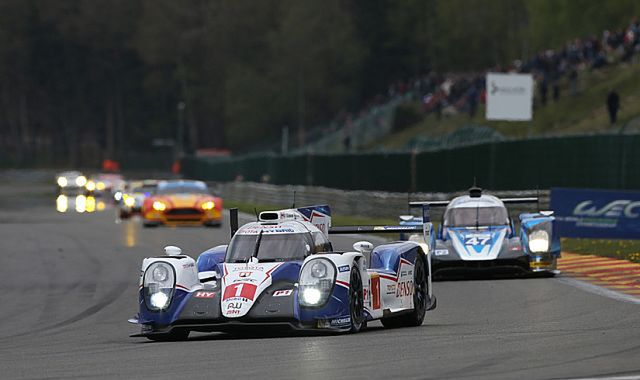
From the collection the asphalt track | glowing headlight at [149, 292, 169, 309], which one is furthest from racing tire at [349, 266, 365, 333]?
glowing headlight at [149, 292, 169, 309]

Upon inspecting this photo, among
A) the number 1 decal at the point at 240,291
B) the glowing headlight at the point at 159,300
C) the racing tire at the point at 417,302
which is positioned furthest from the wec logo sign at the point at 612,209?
the glowing headlight at the point at 159,300

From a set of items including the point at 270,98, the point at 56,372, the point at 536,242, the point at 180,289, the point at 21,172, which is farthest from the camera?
the point at 21,172

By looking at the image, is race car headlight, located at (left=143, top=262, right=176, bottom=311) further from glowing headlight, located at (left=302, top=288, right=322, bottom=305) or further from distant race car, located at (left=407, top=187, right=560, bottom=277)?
distant race car, located at (left=407, top=187, right=560, bottom=277)

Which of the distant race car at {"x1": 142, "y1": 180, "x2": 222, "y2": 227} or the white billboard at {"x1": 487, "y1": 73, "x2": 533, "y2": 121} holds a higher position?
the white billboard at {"x1": 487, "y1": 73, "x2": 533, "y2": 121}

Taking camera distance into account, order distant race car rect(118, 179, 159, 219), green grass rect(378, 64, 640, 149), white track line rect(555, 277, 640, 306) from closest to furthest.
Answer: white track line rect(555, 277, 640, 306) < distant race car rect(118, 179, 159, 219) < green grass rect(378, 64, 640, 149)

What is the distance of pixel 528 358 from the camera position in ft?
35.8

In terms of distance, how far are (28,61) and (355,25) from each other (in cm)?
3863

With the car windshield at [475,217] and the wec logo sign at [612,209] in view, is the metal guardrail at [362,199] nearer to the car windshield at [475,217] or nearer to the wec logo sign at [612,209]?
the wec logo sign at [612,209]

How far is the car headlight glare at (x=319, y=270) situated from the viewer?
13125mm

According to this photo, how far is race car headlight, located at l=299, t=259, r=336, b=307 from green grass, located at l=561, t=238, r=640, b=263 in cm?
1110

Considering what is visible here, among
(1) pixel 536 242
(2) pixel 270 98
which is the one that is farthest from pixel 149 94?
(1) pixel 536 242

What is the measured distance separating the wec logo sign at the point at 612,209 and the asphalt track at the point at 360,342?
5.39 m

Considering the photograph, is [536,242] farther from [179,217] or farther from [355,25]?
[355,25]

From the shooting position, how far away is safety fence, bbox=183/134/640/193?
29.3 metres
